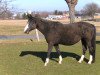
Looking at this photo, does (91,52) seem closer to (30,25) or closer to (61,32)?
(61,32)

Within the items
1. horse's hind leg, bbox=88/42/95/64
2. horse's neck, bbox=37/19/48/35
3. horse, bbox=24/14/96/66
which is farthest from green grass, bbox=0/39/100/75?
horse's neck, bbox=37/19/48/35

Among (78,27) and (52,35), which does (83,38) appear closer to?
(78,27)

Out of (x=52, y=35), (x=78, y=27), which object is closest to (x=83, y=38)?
(x=78, y=27)

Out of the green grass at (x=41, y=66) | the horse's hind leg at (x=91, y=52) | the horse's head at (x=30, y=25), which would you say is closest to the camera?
the green grass at (x=41, y=66)

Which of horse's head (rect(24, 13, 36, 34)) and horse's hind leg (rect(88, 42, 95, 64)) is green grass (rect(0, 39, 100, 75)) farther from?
horse's head (rect(24, 13, 36, 34))

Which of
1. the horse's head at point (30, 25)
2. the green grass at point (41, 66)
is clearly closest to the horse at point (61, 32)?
the horse's head at point (30, 25)

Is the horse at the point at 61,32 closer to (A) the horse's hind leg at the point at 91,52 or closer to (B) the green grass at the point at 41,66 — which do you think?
(A) the horse's hind leg at the point at 91,52

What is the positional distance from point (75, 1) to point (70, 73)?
18.6 meters

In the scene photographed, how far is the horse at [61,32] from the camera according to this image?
42.9ft

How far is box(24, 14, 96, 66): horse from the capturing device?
515 inches

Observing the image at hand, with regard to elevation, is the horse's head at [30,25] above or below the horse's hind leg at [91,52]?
above

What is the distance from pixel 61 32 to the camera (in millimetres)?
13289

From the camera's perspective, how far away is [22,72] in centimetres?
1201

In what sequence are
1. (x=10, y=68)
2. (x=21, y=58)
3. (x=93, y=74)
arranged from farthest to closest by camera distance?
(x=21, y=58) → (x=10, y=68) → (x=93, y=74)
